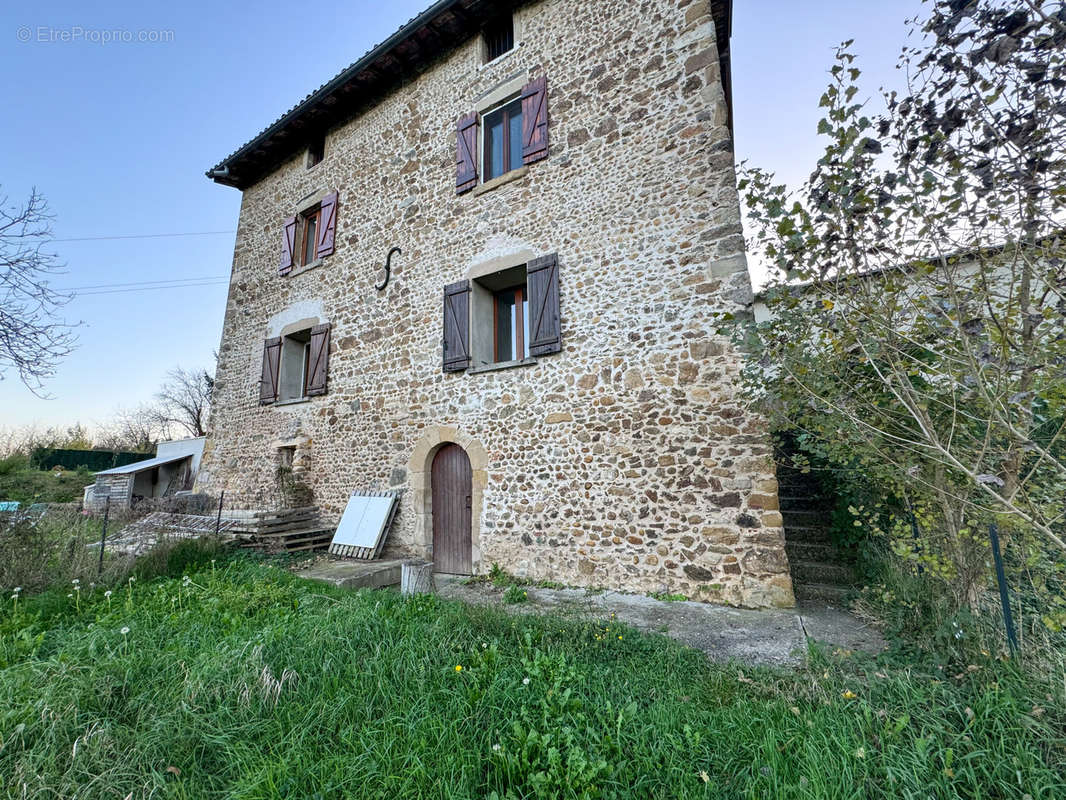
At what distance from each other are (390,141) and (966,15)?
7874 millimetres

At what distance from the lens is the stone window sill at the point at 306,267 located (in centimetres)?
846

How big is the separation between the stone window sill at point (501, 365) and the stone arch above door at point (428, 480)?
0.90m

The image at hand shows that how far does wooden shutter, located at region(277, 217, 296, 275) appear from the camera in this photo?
353 inches

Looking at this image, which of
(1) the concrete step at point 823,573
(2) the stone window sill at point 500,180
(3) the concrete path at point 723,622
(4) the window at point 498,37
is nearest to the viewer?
(3) the concrete path at point 723,622

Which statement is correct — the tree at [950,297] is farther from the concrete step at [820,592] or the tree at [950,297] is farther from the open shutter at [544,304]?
the open shutter at [544,304]

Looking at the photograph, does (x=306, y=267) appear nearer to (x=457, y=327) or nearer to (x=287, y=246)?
(x=287, y=246)

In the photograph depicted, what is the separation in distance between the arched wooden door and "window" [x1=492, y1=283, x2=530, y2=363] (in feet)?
5.09

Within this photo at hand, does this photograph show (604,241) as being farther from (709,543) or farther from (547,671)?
(547,671)

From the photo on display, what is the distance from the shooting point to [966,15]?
2041mm

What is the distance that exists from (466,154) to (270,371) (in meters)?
5.58

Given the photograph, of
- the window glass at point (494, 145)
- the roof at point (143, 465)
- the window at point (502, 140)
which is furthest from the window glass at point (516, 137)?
the roof at point (143, 465)

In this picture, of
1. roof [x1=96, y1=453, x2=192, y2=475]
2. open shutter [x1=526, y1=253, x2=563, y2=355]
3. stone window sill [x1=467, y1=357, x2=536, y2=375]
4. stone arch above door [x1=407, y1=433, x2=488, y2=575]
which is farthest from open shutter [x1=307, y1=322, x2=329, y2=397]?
roof [x1=96, y1=453, x2=192, y2=475]

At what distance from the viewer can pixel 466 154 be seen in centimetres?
679

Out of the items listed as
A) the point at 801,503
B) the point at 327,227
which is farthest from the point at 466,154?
the point at 801,503
